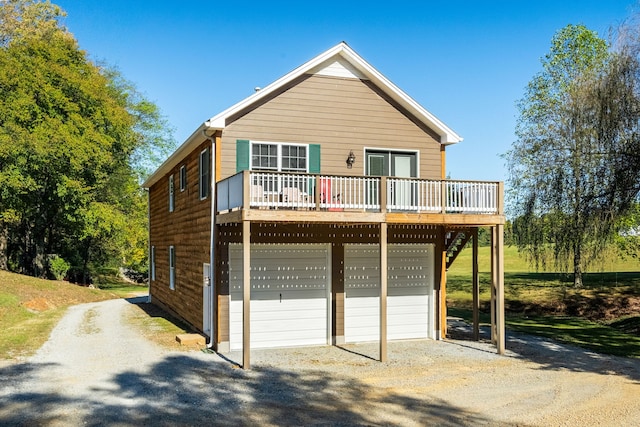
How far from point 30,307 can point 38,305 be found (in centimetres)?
50

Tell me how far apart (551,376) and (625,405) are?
6.84ft

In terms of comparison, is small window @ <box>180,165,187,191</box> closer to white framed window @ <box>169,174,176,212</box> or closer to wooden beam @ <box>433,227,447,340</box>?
white framed window @ <box>169,174,176,212</box>

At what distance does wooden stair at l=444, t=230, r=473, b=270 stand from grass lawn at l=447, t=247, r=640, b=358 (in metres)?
3.94

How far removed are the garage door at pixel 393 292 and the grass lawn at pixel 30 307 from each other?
7.96m

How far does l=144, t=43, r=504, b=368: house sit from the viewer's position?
1327 cm

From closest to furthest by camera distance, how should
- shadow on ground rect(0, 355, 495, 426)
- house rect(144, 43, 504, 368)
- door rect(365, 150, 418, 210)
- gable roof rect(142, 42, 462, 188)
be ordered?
shadow on ground rect(0, 355, 495, 426) → house rect(144, 43, 504, 368) → gable roof rect(142, 42, 462, 188) → door rect(365, 150, 418, 210)

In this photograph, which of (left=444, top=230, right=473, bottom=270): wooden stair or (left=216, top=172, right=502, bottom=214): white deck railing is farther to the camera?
(left=444, top=230, right=473, bottom=270): wooden stair

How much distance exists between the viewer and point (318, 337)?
48.9 feet

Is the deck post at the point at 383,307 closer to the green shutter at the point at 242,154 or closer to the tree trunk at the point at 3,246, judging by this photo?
the green shutter at the point at 242,154

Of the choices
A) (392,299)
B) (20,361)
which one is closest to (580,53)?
(392,299)

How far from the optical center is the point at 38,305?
21.8 m

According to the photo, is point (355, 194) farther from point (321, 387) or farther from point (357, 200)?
point (321, 387)

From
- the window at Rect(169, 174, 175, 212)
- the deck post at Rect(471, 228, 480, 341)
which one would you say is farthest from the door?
the window at Rect(169, 174, 175, 212)

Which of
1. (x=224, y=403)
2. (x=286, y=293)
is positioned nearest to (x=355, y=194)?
(x=286, y=293)
